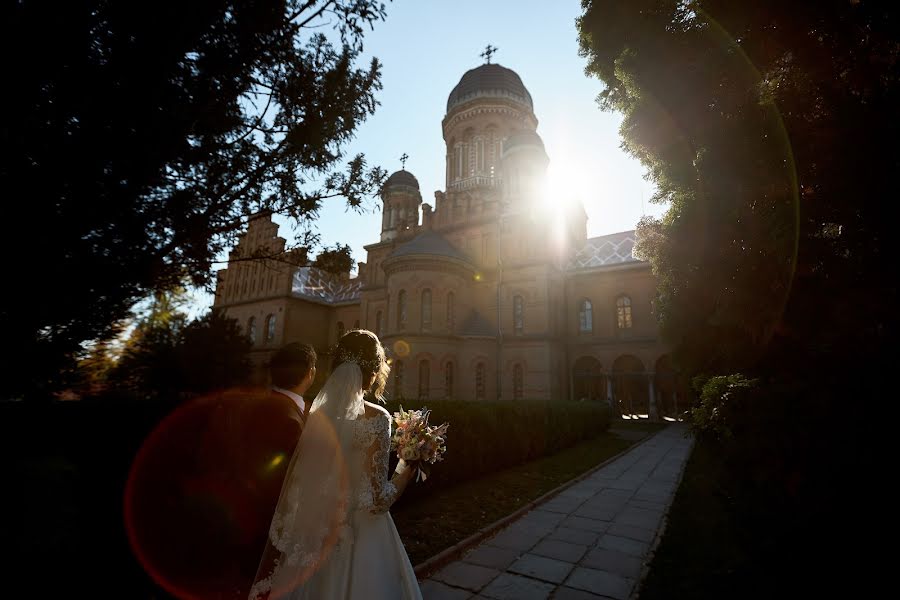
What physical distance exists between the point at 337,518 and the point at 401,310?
806 inches

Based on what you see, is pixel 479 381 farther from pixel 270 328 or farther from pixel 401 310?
pixel 270 328

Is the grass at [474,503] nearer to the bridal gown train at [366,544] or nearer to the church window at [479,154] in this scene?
the bridal gown train at [366,544]

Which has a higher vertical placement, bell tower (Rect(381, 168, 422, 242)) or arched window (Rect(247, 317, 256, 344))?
bell tower (Rect(381, 168, 422, 242))

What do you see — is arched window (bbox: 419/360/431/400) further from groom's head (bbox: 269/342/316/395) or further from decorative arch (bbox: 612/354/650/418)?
groom's head (bbox: 269/342/316/395)

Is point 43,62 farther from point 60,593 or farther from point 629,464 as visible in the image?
point 629,464

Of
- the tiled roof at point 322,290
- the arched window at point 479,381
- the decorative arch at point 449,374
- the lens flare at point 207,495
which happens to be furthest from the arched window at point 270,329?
the lens flare at point 207,495

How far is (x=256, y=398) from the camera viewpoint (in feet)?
8.64

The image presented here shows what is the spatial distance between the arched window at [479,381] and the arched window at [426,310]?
364cm

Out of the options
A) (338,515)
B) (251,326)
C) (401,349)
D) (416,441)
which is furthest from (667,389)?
(338,515)

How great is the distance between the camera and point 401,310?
22.8 meters

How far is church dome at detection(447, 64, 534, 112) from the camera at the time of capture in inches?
1190

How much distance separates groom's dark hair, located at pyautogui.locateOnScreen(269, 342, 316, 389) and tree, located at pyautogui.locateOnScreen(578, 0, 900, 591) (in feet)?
11.5

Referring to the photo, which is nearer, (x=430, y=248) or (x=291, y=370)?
(x=291, y=370)

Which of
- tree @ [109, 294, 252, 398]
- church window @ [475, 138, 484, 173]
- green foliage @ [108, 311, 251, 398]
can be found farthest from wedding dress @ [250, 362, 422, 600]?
church window @ [475, 138, 484, 173]
